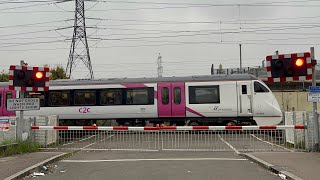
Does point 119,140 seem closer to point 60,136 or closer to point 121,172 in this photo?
point 60,136

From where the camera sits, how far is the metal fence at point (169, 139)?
571 inches

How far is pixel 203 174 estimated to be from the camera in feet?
30.3

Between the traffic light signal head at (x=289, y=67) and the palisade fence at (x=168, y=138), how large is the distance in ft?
5.84

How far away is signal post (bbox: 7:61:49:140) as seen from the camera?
1358cm

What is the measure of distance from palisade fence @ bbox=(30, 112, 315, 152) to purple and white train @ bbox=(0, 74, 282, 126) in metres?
5.87

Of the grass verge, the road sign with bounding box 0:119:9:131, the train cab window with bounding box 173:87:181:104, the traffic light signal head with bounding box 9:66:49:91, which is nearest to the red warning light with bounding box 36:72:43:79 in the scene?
the traffic light signal head with bounding box 9:66:49:91

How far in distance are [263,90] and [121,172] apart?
14.2m

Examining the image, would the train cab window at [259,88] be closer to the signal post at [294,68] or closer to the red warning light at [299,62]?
the signal post at [294,68]

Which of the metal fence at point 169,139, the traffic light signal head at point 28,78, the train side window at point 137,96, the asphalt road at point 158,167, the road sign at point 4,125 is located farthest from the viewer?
the train side window at point 137,96

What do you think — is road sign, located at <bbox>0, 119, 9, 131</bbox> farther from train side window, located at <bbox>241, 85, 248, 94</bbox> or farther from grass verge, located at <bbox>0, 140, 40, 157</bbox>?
train side window, located at <bbox>241, 85, 248, 94</bbox>

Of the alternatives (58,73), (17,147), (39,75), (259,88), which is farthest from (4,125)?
(58,73)

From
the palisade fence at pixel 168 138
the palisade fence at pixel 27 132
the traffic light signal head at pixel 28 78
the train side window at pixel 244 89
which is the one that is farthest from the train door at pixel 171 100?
the traffic light signal head at pixel 28 78

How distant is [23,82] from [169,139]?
5.59 metres

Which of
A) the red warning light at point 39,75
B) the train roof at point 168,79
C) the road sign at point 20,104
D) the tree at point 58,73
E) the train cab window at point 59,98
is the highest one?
the tree at point 58,73
